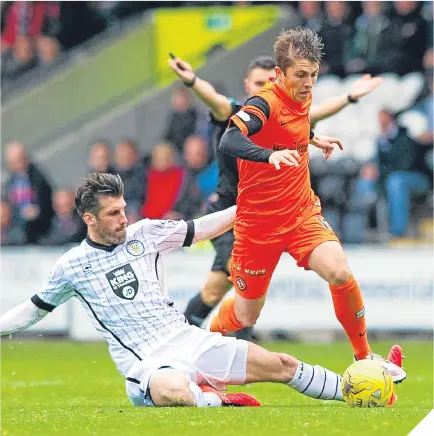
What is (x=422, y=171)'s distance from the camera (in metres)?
18.3

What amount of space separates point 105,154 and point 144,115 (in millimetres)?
3425

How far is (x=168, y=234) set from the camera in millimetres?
9289

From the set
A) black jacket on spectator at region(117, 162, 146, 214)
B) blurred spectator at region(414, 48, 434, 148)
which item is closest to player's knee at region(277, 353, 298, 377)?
black jacket on spectator at region(117, 162, 146, 214)

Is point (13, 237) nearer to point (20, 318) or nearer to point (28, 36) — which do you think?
point (28, 36)

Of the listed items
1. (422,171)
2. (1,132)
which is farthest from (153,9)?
(422,171)

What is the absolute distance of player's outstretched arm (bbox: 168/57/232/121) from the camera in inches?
409

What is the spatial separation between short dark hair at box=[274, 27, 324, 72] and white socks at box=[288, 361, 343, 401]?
224 centimetres

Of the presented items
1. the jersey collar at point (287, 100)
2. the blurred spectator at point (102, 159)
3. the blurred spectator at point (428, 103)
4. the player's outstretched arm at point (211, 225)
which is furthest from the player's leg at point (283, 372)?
the blurred spectator at point (428, 103)

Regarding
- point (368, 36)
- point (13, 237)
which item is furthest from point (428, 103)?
point (13, 237)

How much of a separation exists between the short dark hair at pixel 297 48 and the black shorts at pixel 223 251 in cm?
239

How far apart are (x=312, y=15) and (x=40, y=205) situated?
515 cm

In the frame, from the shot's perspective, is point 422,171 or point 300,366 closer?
point 300,366

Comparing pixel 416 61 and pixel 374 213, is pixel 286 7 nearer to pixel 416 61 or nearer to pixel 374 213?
pixel 416 61

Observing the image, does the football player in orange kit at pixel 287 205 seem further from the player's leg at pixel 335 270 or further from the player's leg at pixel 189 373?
A: the player's leg at pixel 189 373
